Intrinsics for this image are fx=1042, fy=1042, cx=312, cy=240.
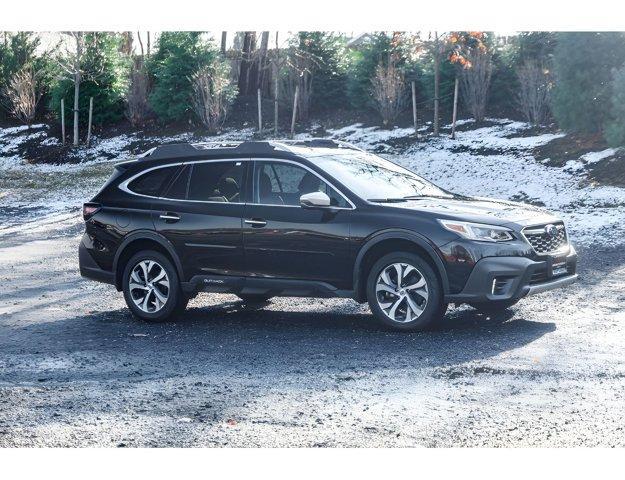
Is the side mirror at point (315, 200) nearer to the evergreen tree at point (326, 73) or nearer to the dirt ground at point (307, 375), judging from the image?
the dirt ground at point (307, 375)

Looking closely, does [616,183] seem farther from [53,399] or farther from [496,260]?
[53,399]

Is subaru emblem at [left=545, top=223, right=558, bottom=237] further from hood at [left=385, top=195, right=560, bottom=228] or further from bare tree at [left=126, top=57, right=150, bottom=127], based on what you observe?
bare tree at [left=126, top=57, right=150, bottom=127]

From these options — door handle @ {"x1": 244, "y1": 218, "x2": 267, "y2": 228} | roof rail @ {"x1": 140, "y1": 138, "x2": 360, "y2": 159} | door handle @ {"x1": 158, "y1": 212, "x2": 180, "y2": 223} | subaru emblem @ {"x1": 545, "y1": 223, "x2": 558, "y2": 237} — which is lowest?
door handle @ {"x1": 158, "y1": 212, "x2": 180, "y2": 223}

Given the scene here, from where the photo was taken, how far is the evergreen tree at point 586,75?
20266 mm

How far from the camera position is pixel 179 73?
31406 millimetres

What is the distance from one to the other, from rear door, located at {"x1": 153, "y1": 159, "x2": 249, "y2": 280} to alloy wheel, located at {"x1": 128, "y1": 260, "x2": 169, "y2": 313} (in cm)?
32

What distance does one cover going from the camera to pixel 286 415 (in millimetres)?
6691

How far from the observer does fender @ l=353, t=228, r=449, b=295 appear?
923 cm

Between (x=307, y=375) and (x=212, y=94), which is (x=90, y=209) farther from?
(x=212, y=94)

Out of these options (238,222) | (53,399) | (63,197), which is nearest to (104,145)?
(63,197)

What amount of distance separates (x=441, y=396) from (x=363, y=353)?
1.66 meters

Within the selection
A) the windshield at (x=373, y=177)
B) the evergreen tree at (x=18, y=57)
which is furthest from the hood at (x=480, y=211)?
the evergreen tree at (x=18, y=57)

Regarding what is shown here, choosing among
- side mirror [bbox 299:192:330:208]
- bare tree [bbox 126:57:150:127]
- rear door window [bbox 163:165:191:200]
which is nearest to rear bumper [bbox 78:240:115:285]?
rear door window [bbox 163:165:191:200]
